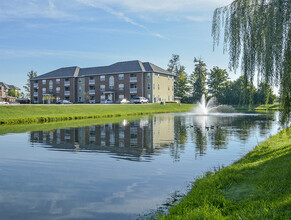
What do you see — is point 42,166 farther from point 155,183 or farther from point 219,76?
point 219,76

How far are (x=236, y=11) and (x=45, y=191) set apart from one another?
797 cm

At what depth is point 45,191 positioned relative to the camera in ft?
24.3

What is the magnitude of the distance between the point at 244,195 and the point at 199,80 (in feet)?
271

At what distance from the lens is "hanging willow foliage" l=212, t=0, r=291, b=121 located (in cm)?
745

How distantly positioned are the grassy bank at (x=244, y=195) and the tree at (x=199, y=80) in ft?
256

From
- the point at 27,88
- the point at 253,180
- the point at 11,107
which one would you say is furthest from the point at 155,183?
the point at 27,88

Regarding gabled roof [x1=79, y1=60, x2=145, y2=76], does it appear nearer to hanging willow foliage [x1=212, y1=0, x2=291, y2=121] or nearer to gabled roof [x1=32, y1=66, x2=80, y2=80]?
gabled roof [x1=32, y1=66, x2=80, y2=80]

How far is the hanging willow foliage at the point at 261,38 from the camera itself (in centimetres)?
745

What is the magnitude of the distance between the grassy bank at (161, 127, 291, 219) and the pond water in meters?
1.03

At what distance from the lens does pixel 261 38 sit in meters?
8.27

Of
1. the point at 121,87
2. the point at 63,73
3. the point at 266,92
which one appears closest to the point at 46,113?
the point at 266,92

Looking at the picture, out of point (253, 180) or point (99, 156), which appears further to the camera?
point (99, 156)

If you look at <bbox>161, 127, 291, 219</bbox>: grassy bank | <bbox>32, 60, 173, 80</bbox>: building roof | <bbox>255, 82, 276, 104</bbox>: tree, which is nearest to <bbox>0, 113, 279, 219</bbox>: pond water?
<bbox>161, 127, 291, 219</bbox>: grassy bank

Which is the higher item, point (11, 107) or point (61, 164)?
point (11, 107)
